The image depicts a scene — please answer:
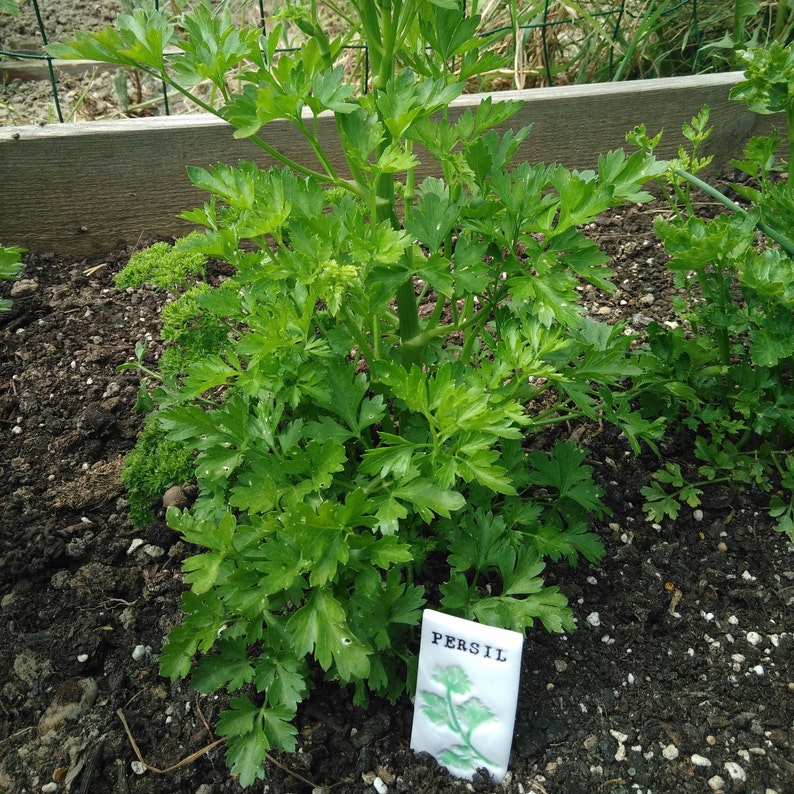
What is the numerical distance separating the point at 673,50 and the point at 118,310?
214cm

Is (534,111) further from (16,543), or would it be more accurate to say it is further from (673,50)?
(16,543)

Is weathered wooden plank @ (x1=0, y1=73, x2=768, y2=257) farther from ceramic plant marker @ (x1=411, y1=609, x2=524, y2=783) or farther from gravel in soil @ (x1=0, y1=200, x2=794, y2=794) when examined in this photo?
ceramic plant marker @ (x1=411, y1=609, x2=524, y2=783)

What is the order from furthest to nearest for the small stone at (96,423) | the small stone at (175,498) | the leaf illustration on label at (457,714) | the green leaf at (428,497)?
the small stone at (96,423), the small stone at (175,498), the leaf illustration on label at (457,714), the green leaf at (428,497)

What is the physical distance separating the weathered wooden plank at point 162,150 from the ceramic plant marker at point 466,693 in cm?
161

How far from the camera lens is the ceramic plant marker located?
118 centimetres

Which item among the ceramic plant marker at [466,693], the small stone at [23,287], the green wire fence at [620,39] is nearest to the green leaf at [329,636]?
the ceramic plant marker at [466,693]

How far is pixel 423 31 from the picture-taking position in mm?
1241

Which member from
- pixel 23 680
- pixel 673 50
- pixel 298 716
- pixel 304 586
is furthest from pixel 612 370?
pixel 673 50

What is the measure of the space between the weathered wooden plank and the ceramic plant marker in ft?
5.27

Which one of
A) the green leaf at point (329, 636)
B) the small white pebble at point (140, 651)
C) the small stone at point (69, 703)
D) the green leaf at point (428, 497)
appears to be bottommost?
the small stone at point (69, 703)

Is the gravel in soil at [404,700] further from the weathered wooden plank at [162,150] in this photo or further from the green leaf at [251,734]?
the weathered wooden plank at [162,150]

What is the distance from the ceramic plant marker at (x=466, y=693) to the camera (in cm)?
118

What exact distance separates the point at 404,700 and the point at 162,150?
1.71 m

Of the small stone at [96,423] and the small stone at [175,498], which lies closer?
the small stone at [175,498]
